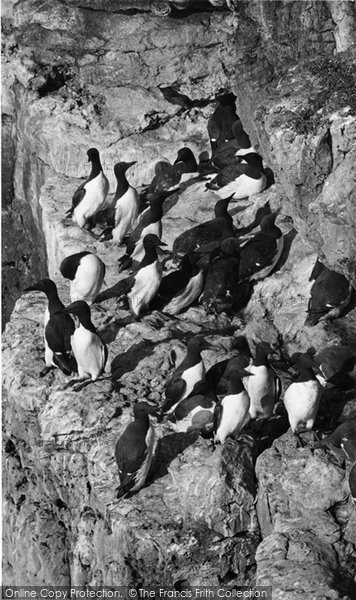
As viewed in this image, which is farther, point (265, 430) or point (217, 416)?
point (265, 430)

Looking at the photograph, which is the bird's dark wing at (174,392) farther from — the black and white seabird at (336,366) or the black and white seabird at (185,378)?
the black and white seabird at (336,366)

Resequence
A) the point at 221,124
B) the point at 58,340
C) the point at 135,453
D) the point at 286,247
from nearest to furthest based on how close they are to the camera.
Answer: the point at 135,453 < the point at 58,340 < the point at 286,247 < the point at 221,124

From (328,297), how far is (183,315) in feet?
5.94

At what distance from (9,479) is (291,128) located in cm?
477

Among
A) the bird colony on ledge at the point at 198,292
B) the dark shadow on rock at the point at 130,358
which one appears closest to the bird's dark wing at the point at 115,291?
the bird colony on ledge at the point at 198,292

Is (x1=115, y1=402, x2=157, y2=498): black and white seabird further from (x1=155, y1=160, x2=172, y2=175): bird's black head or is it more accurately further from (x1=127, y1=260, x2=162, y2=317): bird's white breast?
(x1=155, y1=160, x2=172, y2=175): bird's black head

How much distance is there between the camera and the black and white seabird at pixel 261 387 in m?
13.7

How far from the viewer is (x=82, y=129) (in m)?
19.5

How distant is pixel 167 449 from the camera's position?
1341cm

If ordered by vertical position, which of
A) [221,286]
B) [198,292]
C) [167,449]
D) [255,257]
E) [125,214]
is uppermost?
[125,214]

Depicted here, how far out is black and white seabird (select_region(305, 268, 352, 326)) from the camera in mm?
14562

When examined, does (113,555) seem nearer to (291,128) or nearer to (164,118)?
(291,128)

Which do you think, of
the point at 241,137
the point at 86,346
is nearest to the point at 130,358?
the point at 86,346

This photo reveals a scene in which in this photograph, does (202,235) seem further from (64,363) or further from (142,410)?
(142,410)
